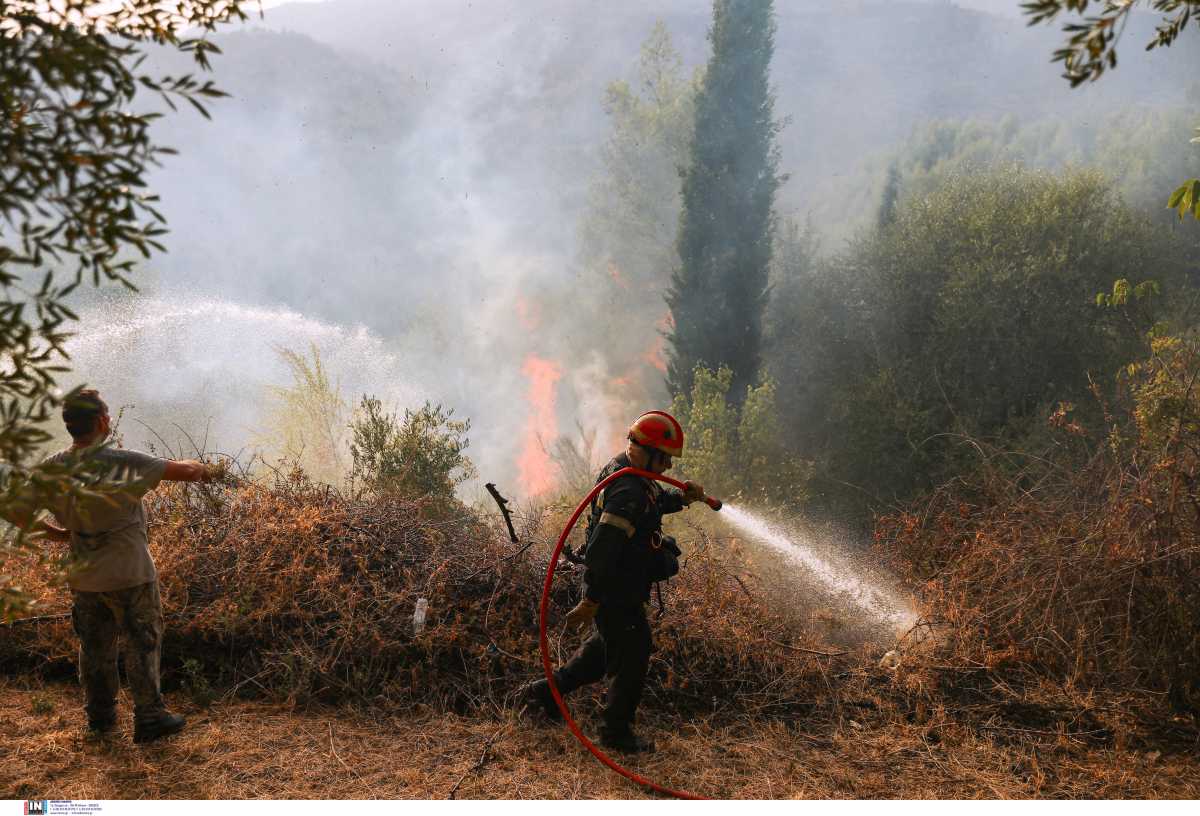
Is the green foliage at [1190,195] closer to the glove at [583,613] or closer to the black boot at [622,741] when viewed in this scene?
the glove at [583,613]

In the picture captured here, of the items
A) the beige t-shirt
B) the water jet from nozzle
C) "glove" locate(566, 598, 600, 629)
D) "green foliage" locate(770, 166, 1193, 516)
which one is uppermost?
"green foliage" locate(770, 166, 1193, 516)

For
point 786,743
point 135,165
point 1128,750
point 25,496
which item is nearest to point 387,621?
point 786,743

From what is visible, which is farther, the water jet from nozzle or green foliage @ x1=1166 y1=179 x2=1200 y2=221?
the water jet from nozzle

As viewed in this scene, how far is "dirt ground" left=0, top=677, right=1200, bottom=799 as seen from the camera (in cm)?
448

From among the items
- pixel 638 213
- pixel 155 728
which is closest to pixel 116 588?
pixel 155 728

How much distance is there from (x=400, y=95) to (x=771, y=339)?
51.1 m

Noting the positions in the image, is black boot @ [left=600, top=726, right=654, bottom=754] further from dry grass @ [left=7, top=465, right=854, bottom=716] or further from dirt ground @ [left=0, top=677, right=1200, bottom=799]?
dry grass @ [left=7, top=465, right=854, bottom=716]

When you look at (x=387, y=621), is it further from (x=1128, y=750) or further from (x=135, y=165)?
(x=1128, y=750)

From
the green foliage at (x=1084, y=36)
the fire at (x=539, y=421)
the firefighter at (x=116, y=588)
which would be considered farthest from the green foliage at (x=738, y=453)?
the green foliage at (x=1084, y=36)

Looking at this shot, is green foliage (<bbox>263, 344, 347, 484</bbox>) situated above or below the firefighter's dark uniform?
above

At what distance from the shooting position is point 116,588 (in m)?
4.50

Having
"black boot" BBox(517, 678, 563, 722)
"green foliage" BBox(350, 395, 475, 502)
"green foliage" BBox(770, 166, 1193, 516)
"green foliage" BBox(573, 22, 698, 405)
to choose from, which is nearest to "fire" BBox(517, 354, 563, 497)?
"green foliage" BBox(573, 22, 698, 405)

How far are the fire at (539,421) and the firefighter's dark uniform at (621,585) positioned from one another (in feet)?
71.7

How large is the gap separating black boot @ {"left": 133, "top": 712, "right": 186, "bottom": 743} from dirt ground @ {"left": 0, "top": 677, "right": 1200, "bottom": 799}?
0.20 feet
